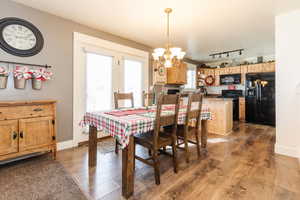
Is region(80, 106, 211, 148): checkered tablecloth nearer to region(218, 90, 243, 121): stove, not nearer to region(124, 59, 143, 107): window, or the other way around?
region(124, 59, 143, 107): window

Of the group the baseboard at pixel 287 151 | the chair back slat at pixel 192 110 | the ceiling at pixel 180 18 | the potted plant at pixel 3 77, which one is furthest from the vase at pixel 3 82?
the baseboard at pixel 287 151

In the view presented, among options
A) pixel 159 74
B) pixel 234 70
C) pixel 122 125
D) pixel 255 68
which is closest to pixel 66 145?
pixel 122 125

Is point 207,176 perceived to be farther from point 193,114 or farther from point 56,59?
point 56,59

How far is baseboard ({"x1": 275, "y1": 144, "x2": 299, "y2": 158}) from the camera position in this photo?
240 cm

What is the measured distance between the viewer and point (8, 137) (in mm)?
1884

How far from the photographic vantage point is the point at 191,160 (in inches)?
88.8

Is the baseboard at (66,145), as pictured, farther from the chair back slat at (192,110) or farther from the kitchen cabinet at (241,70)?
the kitchen cabinet at (241,70)

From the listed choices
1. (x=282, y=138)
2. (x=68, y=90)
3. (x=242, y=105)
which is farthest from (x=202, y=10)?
(x=242, y=105)

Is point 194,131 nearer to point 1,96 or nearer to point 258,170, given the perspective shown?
point 258,170

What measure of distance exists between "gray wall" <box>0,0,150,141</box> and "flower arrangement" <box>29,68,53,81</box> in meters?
0.16

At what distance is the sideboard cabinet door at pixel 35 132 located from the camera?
1.99m

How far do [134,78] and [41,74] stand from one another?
6.98 ft

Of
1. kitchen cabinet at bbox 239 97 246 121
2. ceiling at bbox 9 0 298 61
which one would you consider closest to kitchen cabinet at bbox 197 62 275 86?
kitchen cabinet at bbox 239 97 246 121

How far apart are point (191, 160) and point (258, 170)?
2.85 feet
